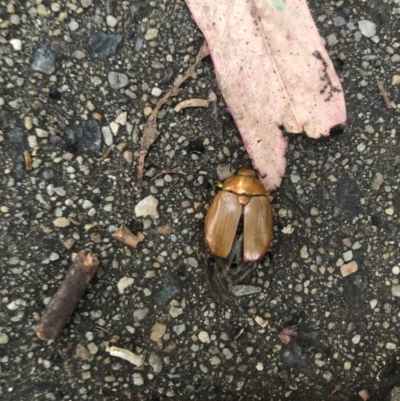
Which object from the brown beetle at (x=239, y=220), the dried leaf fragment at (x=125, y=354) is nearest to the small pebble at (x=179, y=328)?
the dried leaf fragment at (x=125, y=354)

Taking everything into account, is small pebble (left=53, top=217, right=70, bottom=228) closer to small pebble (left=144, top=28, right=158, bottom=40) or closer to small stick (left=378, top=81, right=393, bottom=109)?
small pebble (left=144, top=28, right=158, bottom=40)

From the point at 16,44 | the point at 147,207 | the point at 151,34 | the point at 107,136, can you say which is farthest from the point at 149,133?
the point at 16,44

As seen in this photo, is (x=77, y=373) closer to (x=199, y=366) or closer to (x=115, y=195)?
(x=199, y=366)

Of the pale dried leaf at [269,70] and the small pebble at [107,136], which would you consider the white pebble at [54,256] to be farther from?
the pale dried leaf at [269,70]

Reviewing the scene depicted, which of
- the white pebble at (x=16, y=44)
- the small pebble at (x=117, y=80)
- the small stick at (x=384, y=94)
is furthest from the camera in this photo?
the small stick at (x=384, y=94)

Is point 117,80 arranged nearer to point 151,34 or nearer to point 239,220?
point 151,34
